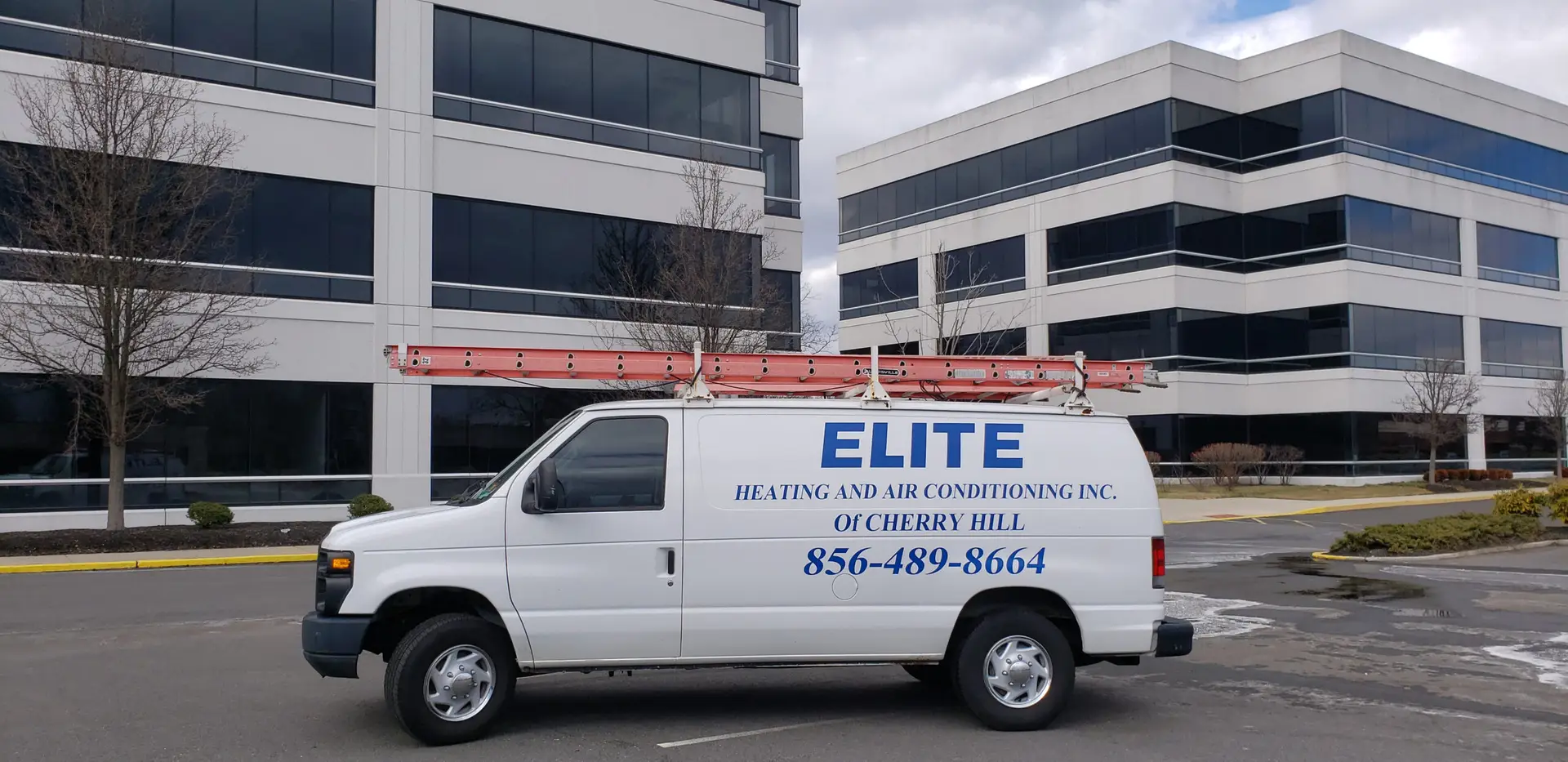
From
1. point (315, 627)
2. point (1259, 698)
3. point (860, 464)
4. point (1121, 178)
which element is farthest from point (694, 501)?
point (1121, 178)

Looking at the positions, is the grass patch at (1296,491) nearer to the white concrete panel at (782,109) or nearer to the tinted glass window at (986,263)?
the tinted glass window at (986,263)

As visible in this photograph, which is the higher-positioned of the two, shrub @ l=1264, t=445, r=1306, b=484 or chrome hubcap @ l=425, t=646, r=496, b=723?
shrub @ l=1264, t=445, r=1306, b=484

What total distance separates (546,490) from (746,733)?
1988 millimetres

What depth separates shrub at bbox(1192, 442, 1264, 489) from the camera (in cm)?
4019

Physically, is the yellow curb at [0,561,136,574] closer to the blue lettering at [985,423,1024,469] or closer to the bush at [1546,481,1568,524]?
the blue lettering at [985,423,1024,469]

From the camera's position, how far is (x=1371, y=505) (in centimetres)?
3341

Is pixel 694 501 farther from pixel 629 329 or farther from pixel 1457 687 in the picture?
pixel 629 329

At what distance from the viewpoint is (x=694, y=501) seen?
7.66 metres

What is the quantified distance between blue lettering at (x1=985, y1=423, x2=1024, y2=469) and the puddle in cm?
829

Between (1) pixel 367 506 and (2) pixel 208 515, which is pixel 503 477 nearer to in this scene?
(1) pixel 367 506

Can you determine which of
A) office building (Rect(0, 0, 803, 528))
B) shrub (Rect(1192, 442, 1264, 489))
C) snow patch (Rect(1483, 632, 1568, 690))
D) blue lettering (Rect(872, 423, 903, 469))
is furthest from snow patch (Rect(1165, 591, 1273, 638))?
shrub (Rect(1192, 442, 1264, 489))

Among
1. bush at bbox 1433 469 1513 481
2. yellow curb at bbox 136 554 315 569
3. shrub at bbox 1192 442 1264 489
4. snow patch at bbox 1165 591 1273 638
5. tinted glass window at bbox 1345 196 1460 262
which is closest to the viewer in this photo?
snow patch at bbox 1165 591 1273 638

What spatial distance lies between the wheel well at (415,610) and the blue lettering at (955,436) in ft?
9.74

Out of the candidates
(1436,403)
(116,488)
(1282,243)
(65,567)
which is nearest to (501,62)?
(116,488)
